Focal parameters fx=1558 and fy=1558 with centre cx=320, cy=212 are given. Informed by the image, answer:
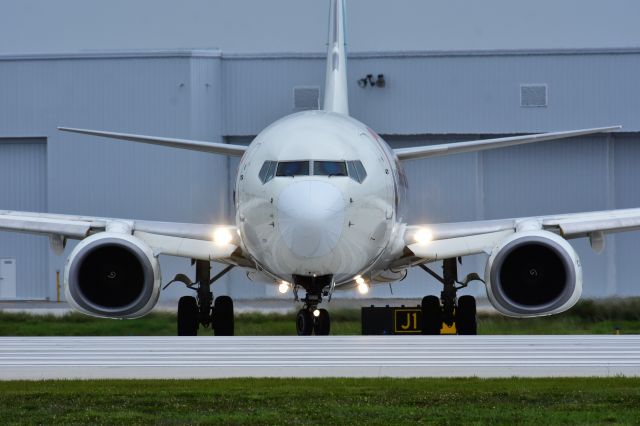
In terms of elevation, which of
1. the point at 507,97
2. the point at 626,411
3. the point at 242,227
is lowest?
the point at 626,411

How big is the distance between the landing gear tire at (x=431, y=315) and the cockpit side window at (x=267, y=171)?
5012 mm

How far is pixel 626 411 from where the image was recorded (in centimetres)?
1141

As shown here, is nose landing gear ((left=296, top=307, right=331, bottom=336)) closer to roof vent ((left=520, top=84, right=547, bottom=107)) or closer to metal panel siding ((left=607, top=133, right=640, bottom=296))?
roof vent ((left=520, top=84, right=547, bottom=107))

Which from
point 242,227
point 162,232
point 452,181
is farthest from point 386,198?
point 452,181

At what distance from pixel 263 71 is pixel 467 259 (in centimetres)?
850

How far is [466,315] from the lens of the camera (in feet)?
86.1

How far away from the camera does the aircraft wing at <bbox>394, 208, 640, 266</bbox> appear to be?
24859 mm

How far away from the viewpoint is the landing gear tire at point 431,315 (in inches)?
1038

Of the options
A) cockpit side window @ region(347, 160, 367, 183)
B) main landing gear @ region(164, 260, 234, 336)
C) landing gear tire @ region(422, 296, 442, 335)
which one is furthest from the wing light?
main landing gear @ region(164, 260, 234, 336)

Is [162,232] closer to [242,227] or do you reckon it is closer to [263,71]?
[242,227]

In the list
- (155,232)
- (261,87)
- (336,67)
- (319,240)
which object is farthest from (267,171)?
(261,87)

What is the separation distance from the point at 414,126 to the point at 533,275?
24.1 m

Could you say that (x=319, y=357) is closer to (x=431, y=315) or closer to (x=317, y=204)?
(x=317, y=204)

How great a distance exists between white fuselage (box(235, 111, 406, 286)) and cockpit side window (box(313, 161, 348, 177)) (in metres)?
0.04
